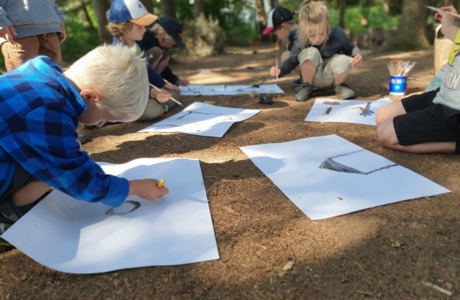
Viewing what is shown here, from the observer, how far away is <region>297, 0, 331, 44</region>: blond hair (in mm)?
2939

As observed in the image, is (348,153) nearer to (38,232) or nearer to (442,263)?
(442,263)

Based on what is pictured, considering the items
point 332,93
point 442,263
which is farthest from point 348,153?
point 332,93

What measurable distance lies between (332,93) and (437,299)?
255 centimetres

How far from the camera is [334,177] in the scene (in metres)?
1.65

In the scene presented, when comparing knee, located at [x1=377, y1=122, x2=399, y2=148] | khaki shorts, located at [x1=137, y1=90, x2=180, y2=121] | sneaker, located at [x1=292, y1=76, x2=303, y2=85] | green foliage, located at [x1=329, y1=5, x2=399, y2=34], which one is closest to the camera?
knee, located at [x1=377, y1=122, x2=399, y2=148]

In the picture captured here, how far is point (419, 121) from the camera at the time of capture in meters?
1.88

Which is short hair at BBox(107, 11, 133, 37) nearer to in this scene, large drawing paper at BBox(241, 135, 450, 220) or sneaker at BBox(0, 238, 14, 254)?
large drawing paper at BBox(241, 135, 450, 220)

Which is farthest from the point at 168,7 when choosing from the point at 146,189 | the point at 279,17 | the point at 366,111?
the point at 146,189

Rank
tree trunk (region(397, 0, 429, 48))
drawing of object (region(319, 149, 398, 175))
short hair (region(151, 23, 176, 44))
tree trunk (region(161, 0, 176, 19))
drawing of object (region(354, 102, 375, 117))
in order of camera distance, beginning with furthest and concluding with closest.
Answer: tree trunk (region(161, 0, 176, 19))
tree trunk (region(397, 0, 429, 48))
short hair (region(151, 23, 176, 44))
drawing of object (region(354, 102, 375, 117))
drawing of object (region(319, 149, 398, 175))

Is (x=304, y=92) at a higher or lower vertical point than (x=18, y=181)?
lower

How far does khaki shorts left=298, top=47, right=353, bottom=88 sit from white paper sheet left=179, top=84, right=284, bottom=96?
0.40 meters

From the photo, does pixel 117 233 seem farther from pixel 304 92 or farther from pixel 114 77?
pixel 304 92

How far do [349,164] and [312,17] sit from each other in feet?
5.24

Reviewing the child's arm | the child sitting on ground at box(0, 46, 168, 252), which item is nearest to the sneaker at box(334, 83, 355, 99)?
the child's arm
